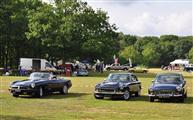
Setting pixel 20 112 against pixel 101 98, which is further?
pixel 101 98

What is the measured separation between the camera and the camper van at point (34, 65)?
214 feet

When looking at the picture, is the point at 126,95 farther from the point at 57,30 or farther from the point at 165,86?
the point at 57,30

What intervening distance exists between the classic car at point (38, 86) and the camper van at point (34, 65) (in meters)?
37.0

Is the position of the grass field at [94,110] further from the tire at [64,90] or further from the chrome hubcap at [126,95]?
the tire at [64,90]

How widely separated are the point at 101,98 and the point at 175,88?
3915mm

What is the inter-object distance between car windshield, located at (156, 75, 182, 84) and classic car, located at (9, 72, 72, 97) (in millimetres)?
5814

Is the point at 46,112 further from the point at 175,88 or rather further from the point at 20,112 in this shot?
the point at 175,88

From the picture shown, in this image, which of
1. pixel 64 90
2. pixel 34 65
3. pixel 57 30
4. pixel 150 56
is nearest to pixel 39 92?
pixel 64 90

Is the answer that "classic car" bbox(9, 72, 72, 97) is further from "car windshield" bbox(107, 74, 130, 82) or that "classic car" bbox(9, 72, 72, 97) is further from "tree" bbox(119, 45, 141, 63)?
"tree" bbox(119, 45, 141, 63)

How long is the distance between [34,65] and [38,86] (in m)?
40.7

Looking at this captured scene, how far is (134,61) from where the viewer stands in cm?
Result: 15475

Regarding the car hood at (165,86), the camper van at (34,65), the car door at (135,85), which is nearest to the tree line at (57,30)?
the camper van at (34,65)

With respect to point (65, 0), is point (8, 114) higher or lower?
lower

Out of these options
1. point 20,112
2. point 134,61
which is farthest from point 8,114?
point 134,61
